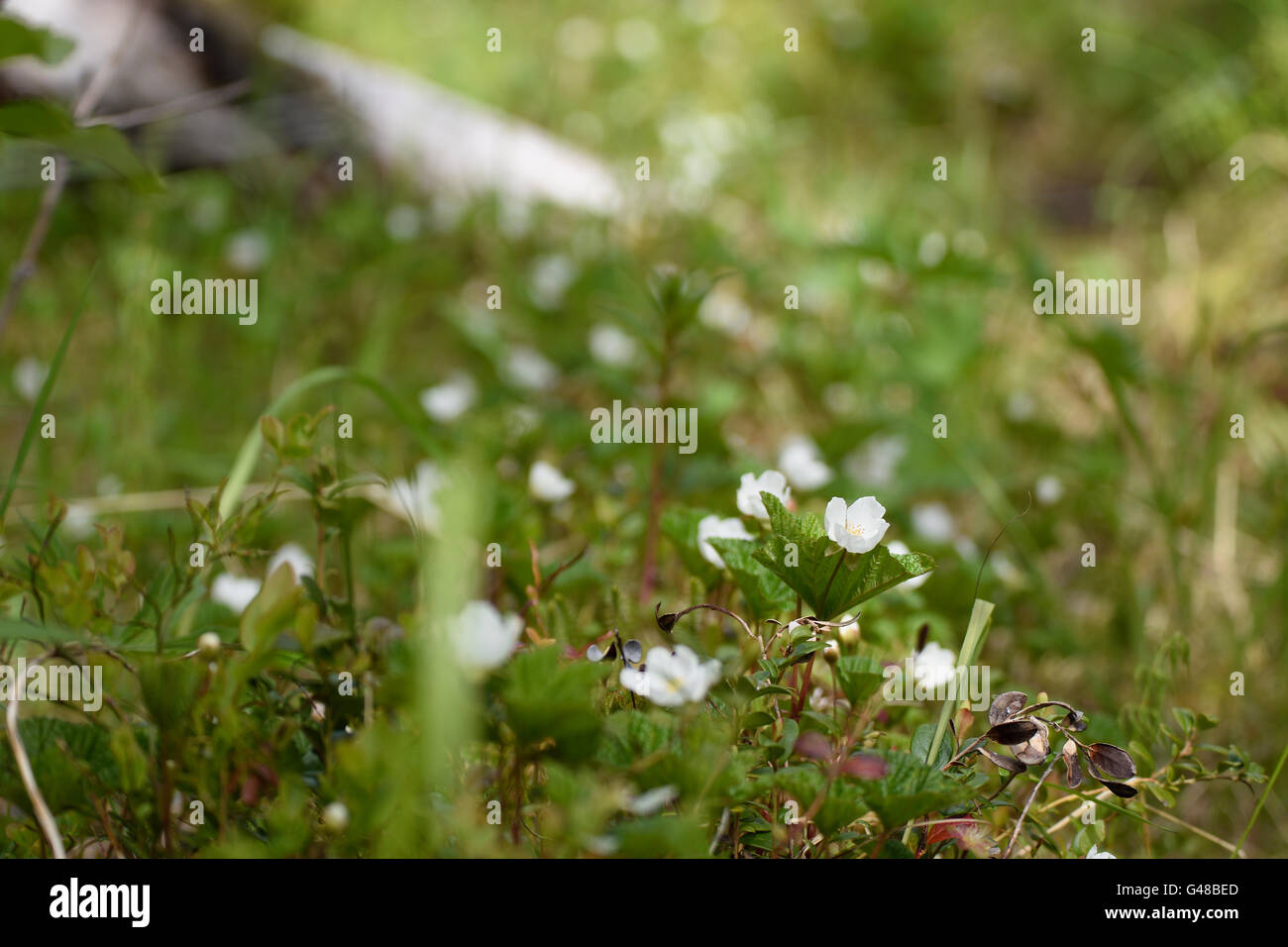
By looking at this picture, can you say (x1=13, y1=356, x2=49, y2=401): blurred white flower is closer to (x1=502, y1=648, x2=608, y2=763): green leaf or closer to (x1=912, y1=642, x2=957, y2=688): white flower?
(x1=502, y1=648, x2=608, y2=763): green leaf

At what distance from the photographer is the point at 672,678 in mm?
911

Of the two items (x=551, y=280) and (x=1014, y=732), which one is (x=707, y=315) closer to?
(x=551, y=280)

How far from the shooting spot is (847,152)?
12.8 feet

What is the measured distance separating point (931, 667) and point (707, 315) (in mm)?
1554

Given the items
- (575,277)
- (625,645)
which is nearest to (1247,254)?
(575,277)

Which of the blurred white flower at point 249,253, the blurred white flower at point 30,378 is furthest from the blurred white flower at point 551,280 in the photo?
the blurred white flower at point 30,378

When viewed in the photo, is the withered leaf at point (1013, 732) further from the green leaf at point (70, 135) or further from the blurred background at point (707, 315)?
the green leaf at point (70, 135)

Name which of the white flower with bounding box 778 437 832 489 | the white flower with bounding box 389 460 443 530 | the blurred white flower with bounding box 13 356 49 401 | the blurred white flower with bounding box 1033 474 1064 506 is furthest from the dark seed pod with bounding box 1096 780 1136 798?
the blurred white flower with bounding box 13 356 49 401

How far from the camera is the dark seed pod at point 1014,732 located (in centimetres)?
91

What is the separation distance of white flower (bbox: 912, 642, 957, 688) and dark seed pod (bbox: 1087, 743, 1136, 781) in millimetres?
168

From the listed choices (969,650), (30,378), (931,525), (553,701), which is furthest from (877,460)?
(30,378)

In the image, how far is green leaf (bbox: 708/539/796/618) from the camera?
39.3 inches
